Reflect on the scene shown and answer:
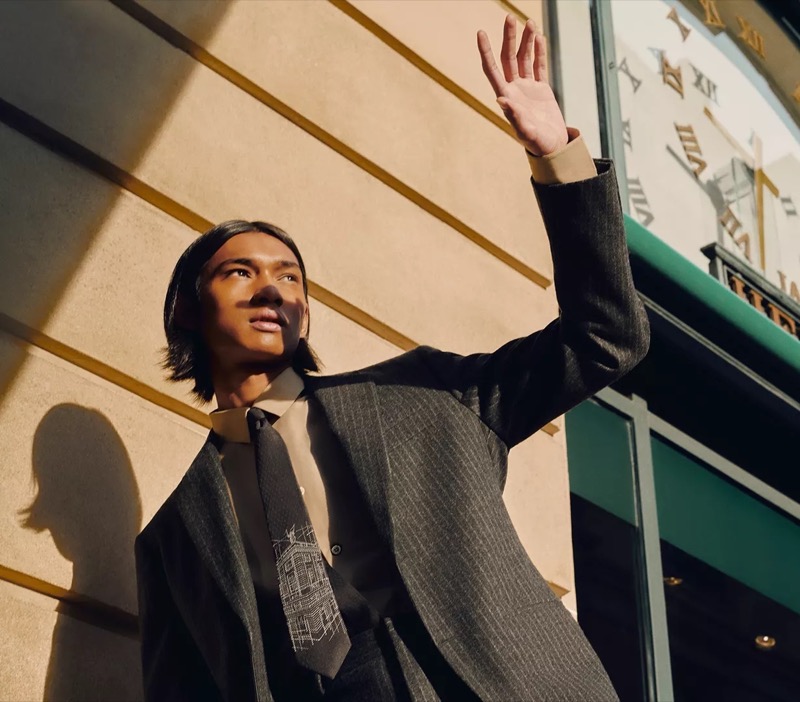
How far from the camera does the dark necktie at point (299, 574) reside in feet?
8.30

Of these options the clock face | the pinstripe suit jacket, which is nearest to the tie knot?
the pinstripe suit jacket

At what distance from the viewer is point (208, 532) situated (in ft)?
9.38

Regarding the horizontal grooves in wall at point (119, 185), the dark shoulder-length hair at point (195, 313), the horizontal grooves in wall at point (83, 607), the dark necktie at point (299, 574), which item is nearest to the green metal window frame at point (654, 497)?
the horizontal grooves in wall at point (119, 185)

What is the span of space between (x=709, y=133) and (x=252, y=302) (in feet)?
17.2

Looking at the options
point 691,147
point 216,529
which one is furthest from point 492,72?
point 691,147

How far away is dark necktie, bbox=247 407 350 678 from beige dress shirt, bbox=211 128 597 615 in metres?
0.08

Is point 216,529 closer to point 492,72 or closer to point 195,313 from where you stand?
point 195,313

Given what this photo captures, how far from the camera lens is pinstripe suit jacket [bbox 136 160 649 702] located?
2.54m

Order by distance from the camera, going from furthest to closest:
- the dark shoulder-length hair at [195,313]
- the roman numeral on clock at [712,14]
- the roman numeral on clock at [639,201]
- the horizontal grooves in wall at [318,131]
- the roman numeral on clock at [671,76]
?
1. the roman numeral on clock at [712,14]
2. the roman numeral on clock at [671,76]
3. the roman numeral on clock at [639,201]
4. the horizontal grooves in wall at [318,131]
5. the dark shoulder-length hair at [195,313]

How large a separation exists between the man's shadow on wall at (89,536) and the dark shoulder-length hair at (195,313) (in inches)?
15.4

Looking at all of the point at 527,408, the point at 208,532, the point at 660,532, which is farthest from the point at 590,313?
the point at 660,532

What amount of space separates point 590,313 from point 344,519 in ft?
2.20

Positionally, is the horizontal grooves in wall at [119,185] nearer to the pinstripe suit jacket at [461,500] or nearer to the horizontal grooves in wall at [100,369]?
the horizontal grooves in wall at [100,369]

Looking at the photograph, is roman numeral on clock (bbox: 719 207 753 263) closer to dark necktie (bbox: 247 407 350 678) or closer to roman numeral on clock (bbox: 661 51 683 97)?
roman numeral on clock (bbox: 661 51 683 97)
